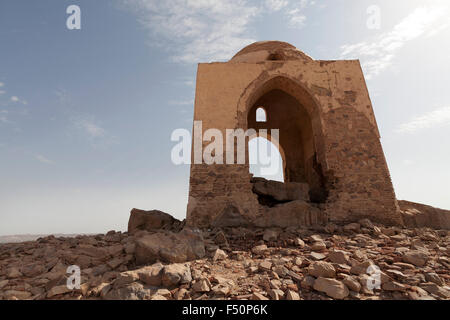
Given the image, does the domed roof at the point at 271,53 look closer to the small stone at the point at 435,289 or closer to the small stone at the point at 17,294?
the small stone at the point at 435,289

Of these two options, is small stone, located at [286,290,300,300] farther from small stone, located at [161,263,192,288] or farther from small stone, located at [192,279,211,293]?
small stone, located at [161,263,192,288]

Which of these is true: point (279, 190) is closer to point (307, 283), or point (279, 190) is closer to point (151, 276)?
point (307, 283)

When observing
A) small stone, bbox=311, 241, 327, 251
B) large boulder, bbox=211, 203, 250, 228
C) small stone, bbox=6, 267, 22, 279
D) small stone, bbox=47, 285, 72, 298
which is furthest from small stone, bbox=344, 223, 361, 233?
small stone, bbox=6, 267, 22, 279

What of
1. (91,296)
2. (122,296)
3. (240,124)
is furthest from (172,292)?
(240,124)

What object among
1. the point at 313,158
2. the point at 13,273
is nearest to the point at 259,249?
the point at 13,273

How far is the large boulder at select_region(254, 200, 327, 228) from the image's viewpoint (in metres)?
4.84

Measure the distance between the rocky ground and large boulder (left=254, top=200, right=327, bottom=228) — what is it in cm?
97

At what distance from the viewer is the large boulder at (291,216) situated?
15.9 feet

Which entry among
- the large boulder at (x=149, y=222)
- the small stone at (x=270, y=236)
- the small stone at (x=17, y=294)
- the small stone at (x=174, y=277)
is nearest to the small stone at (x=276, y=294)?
the small stone at (x=174, y=277)

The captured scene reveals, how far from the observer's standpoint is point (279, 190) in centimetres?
560

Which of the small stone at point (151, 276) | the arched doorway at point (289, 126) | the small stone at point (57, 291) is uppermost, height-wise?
the arched doorway at point (289, 126)

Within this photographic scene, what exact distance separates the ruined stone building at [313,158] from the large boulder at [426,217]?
52 centimetres

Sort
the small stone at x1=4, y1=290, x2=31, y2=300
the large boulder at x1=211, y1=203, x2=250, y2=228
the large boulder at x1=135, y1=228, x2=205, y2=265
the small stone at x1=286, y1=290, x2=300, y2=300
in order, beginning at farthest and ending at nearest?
1. the large boulder at x1=211, y1=203, x2=250, y2=228
2. the large boulder at x1=135, y1=228, x2=205, y2=265
3. the small stone at x1=4, y1=290, x2=31, y2=300
4. the small stone at x1=286, y1=290, x2=300, y2=300

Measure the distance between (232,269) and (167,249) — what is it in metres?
0.92
